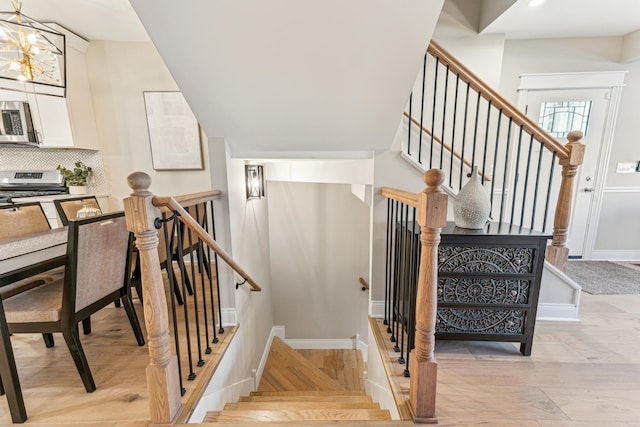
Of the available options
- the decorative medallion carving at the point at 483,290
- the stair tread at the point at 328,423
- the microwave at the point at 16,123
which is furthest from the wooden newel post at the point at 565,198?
the microwave at the point at 16,123

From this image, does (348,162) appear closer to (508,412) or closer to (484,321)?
(484,321)

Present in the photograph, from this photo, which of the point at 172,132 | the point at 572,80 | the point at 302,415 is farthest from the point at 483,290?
the point at 172,132

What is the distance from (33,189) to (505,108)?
17.0ft

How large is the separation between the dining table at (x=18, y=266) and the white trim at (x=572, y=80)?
15.2 feet

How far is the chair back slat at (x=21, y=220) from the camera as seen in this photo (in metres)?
2.05

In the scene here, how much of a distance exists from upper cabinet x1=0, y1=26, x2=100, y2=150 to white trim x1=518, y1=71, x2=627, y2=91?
5.24 m

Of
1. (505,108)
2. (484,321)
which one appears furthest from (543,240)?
(505,108)

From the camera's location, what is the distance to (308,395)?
2479 millimetres

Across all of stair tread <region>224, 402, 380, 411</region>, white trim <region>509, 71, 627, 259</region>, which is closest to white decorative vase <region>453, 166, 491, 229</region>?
stair tread <region>224, 402, 380, 411</region>

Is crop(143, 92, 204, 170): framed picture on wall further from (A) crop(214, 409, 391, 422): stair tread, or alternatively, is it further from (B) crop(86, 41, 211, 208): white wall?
(A) crop(214, 409, 391, 422): stair tread

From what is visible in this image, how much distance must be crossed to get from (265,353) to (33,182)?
3.70m

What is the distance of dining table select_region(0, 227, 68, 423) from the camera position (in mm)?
1210

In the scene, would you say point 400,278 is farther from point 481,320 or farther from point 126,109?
point 126,109

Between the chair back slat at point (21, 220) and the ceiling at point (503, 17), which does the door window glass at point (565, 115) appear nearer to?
the ceiling at point (503, 17)
